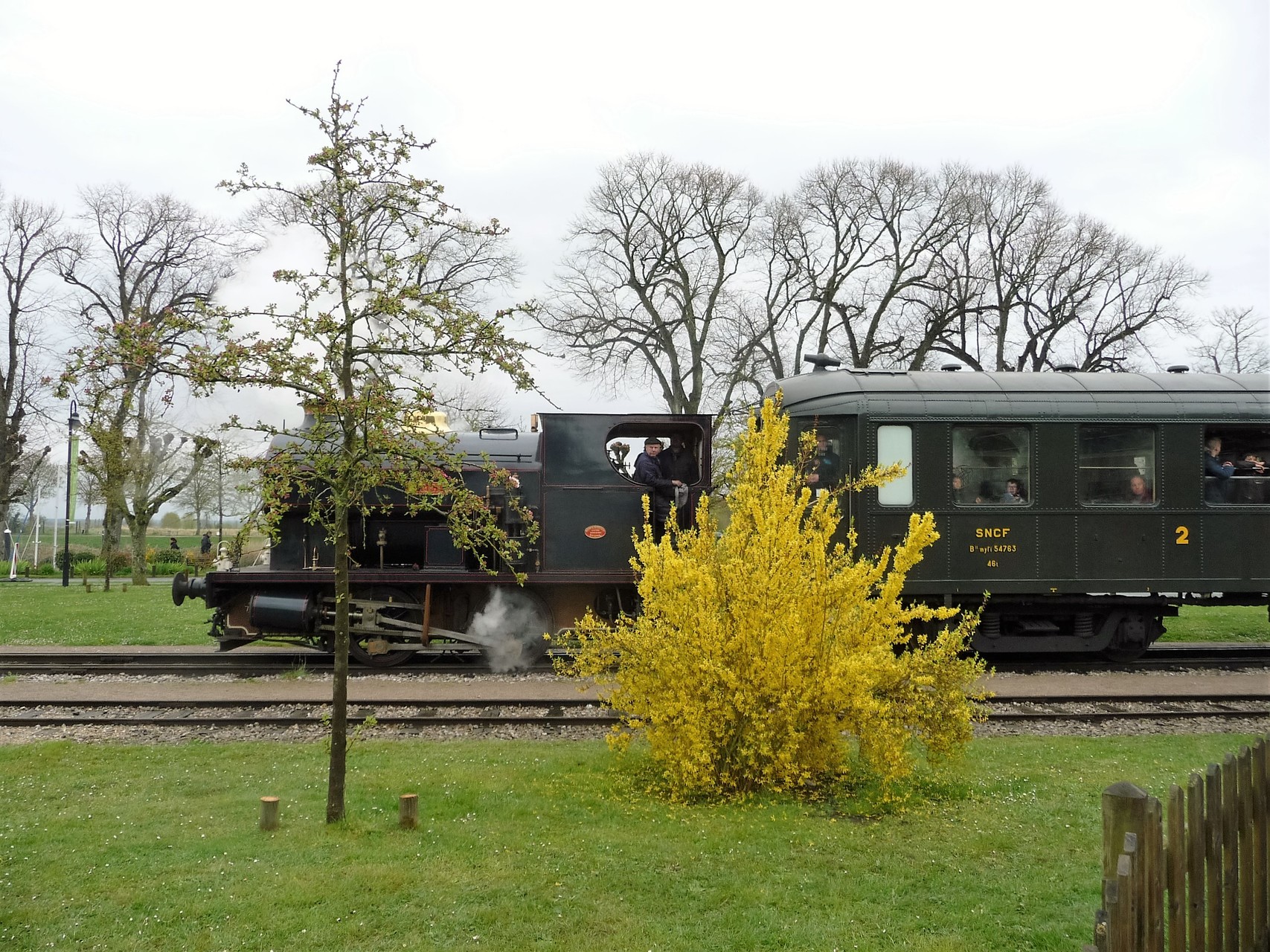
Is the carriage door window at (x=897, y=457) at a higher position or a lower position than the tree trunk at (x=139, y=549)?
higher

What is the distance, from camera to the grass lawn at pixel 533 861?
461cm

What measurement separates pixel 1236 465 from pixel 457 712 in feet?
34.4

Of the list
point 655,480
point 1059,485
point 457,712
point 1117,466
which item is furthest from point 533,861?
point 1117,466

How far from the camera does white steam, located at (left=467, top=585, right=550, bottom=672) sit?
12.6 metres

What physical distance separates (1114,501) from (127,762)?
37.8 feet

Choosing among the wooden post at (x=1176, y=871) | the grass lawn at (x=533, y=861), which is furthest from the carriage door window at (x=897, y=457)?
the wooden post at (x=1176, y=871)

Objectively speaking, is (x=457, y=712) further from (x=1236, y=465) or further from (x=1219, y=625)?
(x=1219, y=625)

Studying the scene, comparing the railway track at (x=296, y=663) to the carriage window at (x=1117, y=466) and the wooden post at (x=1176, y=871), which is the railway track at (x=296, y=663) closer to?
the carriage window at (x=1117, y=466)

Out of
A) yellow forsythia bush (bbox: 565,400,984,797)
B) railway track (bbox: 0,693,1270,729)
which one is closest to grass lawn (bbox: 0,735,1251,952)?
yellow forsythia bush (bbox: 565,400,984,797)

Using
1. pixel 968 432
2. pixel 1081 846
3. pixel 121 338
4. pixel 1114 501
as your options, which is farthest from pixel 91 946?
pixel 1114 501

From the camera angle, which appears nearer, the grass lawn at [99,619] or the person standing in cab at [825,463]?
the person standing in cab at [825,463]

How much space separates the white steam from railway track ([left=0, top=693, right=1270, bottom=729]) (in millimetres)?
2183

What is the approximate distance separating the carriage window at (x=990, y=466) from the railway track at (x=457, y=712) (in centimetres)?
268

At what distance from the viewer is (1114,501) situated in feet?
39.5
